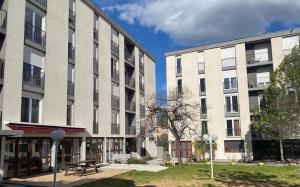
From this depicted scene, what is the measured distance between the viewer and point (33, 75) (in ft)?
73.2

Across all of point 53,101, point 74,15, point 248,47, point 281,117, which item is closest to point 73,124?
point 53,101

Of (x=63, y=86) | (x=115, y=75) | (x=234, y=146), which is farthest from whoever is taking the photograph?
(x=234, y=146)

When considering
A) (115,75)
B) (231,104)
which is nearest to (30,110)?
(115,75)

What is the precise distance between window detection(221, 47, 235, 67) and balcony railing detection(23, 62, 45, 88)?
25.3 m

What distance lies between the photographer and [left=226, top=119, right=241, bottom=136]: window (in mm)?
38884

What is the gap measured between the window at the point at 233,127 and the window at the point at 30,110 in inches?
983

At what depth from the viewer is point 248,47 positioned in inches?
1587

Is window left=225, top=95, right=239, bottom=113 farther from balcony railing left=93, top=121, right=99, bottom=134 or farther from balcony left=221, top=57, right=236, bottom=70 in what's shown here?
balcony railing left=93, top=121, right=99, bottom=134

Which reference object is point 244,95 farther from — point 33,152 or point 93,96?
point 33,152

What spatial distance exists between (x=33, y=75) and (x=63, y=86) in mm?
3488

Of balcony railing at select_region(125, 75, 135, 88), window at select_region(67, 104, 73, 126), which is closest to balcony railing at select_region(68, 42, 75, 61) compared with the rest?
window at select_region(67, 104, 73, 126)

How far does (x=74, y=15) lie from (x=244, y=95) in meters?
22.6

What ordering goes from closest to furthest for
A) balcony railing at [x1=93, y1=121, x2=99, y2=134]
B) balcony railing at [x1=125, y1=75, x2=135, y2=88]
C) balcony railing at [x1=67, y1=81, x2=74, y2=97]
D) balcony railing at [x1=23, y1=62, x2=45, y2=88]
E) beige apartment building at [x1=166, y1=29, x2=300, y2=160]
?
1. balcony railing at [x1=23, y1=62, x2=45, y2=88]
2. balcony railing at [x1=67, y1=81, x2=74, y2=97]
3. balcony railing at [x1=93, y1=121, x2=99, y2=134]
4. beige apartment building at [x1=166, y1=29, x2=300, y2=160]
5. balcony railing at [x1=125, y1=75, x2=135, y2=88]

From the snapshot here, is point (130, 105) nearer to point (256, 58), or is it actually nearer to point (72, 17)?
point (72, 17)
